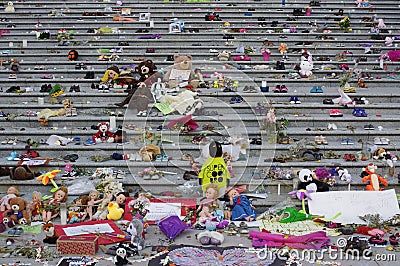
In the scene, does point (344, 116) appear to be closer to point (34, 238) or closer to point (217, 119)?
point (217, 119)

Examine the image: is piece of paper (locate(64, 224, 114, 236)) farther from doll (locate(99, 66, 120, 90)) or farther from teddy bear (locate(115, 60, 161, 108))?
doll (locate(99, 66, 120, 90))

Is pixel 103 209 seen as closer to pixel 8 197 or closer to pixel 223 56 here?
pixel 8 197

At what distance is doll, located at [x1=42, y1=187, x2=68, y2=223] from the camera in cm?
1084

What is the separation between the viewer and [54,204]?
36.3 feet

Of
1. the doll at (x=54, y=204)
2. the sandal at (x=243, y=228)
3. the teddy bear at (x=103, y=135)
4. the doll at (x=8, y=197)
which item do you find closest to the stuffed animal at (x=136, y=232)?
the sandal at (x=243, y=228)

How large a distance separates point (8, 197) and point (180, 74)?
5.52 metres

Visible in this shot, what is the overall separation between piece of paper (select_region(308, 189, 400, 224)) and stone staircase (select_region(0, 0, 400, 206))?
1.90 ft

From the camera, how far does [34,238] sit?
10.2m

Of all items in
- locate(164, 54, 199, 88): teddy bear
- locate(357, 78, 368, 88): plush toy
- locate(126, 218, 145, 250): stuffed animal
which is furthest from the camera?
locate(357, 78, 368, 88): plush toy

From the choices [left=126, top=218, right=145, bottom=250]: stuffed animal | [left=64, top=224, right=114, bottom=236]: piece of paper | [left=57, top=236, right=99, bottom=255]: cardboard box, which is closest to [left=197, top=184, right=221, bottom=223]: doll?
[left=126, top=218, right=145, bottom=250]: stuffed animal

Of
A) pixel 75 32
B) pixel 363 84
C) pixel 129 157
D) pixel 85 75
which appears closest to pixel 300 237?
pixel 129 157

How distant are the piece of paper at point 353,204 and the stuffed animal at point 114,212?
10.8ft

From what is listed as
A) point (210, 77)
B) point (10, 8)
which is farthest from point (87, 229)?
point (10, 8)

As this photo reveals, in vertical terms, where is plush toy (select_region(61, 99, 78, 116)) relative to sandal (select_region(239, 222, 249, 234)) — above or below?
above
